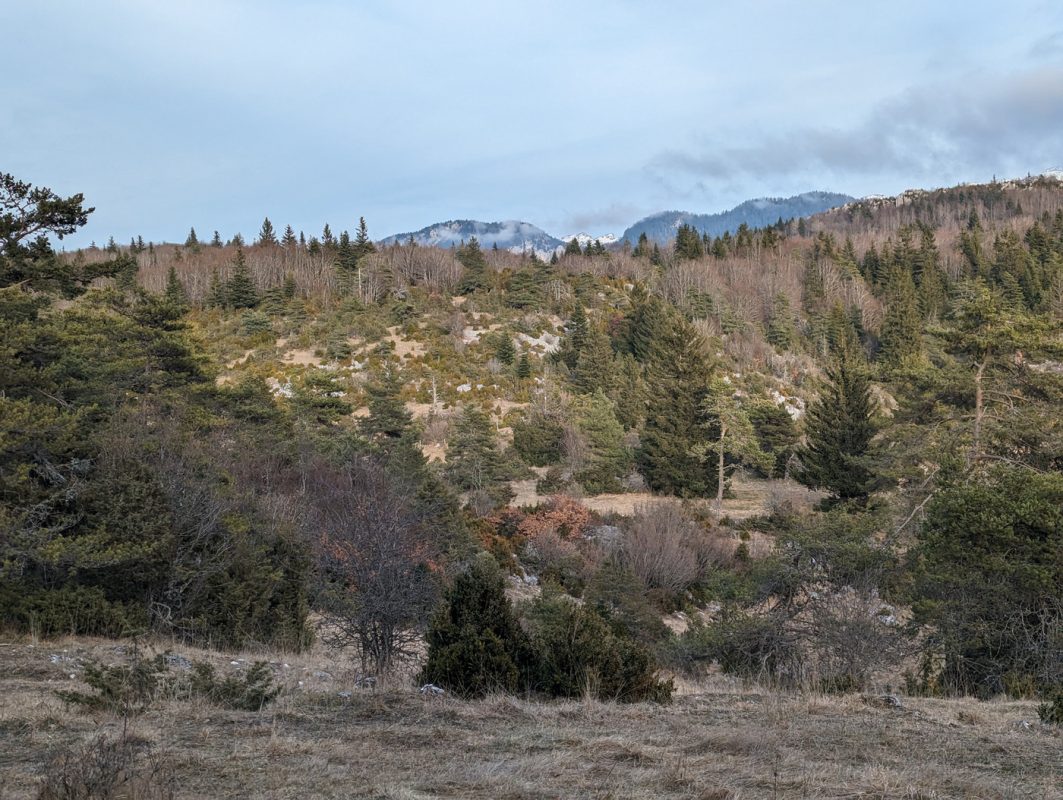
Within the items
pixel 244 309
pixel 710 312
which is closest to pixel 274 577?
pixel 244 309

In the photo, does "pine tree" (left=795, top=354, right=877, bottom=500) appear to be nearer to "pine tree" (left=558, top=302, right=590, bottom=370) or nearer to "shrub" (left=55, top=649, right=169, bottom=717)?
"pine tree" (left=558, top=302, right=590, bottom=370)

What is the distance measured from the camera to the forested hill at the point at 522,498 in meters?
10.0

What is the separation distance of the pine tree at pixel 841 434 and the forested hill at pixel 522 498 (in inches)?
4.7

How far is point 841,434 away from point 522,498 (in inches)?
525

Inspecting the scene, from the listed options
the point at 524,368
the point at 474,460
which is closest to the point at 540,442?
the point at 474,460

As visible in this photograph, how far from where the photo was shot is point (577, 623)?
7.53 m

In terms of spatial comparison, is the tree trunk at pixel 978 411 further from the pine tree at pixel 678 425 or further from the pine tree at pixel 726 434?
the pine tree at pixel 678 425

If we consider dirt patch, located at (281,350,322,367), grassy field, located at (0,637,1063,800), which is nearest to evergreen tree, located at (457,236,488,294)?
dirt patch, located at (281,350,322,367)

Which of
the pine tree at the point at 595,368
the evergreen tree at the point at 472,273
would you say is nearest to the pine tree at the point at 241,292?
the evergreen tree at the point at 472,273

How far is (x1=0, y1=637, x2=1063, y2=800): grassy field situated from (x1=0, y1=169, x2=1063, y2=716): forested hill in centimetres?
117

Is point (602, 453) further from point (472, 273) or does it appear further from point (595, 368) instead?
point (472, 273)

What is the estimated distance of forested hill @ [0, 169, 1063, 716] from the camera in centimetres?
1003

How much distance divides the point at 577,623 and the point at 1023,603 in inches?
269

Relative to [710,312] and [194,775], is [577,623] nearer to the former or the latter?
[194,775]
